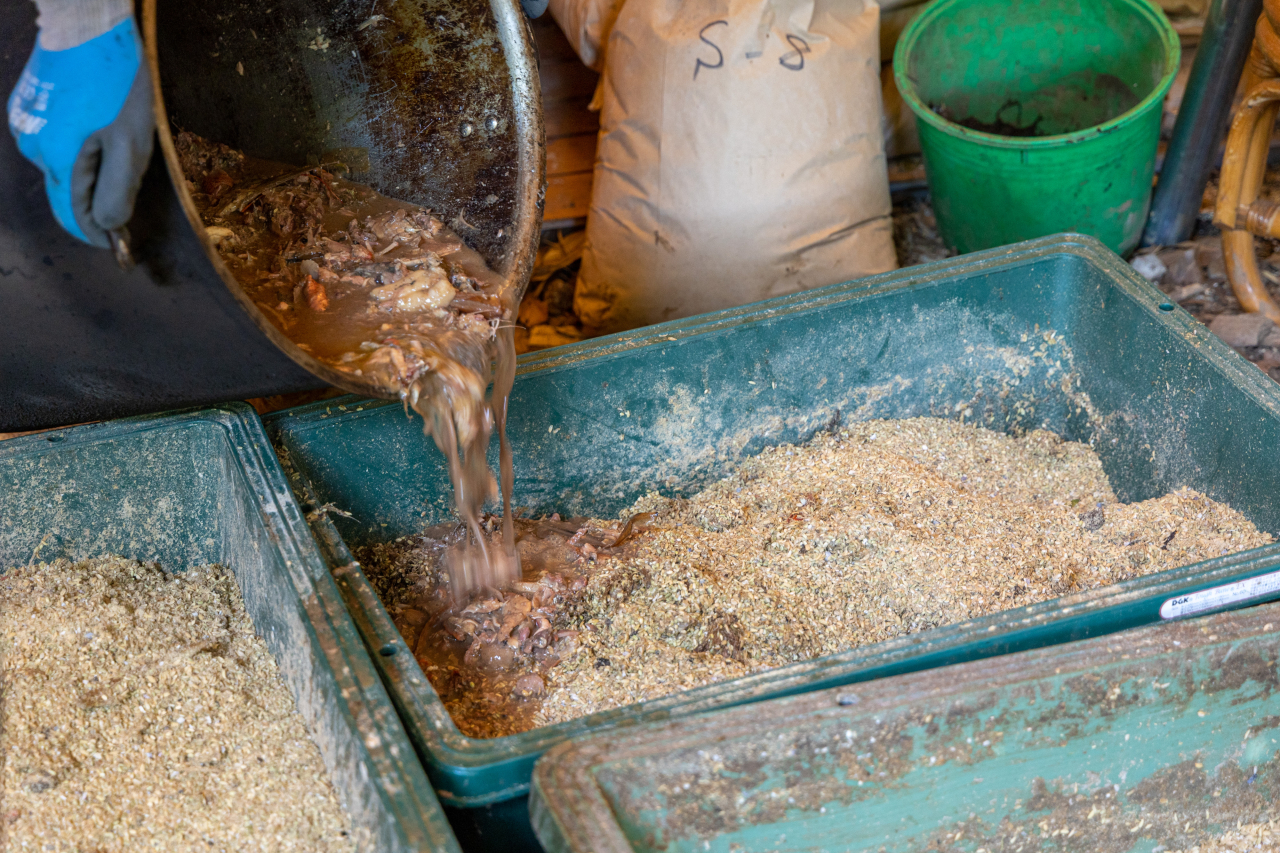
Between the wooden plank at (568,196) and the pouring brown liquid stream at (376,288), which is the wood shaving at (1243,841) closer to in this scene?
the pouring brown liquid stream at (376,288)

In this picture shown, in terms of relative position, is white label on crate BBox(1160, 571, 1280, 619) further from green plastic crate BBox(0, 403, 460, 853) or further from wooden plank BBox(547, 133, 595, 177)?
wooden plank BBox(547, 133, 595, 177)

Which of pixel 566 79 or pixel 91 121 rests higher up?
pixel 91 121

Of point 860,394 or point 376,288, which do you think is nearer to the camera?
point 376,288

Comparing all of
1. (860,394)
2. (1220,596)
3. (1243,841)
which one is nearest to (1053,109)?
(860,394)

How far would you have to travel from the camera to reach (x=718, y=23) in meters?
2.15

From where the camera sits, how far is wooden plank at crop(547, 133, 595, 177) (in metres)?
2.82

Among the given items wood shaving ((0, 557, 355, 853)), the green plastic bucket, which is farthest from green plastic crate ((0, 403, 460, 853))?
the green plastic bucket

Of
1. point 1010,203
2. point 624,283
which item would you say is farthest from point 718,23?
point 1010,203

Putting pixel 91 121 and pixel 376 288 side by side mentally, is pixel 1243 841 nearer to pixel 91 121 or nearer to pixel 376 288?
pixel 376 288

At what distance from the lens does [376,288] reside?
152 cm

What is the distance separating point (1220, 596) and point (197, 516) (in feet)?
4.57

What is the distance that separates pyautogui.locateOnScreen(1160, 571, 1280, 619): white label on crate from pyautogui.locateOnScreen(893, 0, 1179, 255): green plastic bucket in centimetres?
117

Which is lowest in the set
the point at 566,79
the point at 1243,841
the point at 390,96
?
the point at 1243,841

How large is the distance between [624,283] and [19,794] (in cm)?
151
